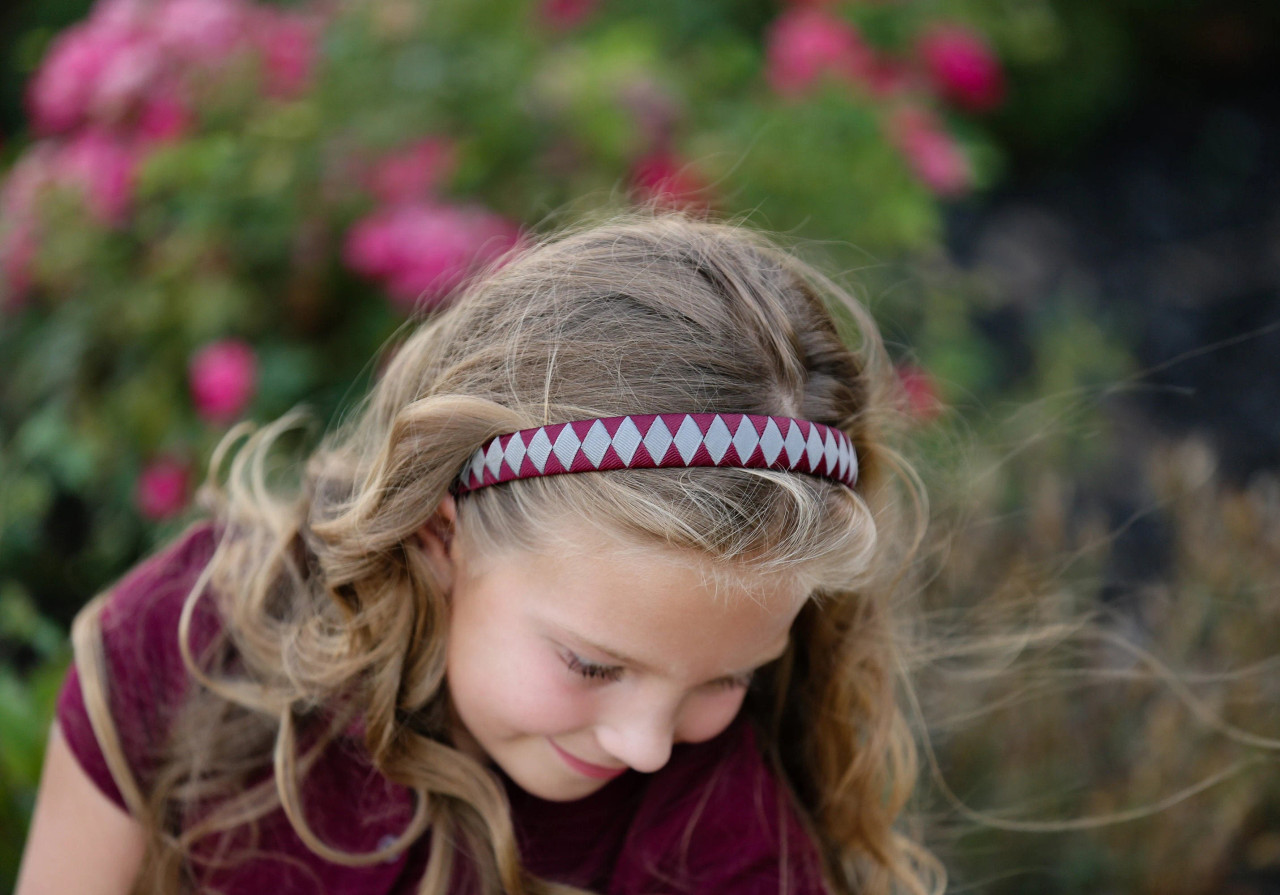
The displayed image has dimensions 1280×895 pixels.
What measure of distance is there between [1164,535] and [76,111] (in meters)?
3.27

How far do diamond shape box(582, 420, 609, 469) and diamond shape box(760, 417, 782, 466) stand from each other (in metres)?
0.17

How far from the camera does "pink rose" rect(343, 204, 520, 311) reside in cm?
250

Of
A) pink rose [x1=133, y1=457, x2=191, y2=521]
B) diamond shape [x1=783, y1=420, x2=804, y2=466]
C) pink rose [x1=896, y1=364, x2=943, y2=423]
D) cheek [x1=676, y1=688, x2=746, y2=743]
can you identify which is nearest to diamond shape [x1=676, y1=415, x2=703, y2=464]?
diamond shape [x1=783, y1=420, x2=804, y2=466]

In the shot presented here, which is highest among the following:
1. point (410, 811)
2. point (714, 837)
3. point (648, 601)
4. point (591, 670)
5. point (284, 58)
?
point (284, 58)

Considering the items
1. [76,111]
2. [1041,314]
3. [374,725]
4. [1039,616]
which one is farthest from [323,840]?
[1041,314]

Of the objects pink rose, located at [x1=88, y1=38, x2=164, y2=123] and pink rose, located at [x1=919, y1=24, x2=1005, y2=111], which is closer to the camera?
pink rose, located at [x1=88, y1=38, x2=164, y2=123]

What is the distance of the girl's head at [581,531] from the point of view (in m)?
1.30

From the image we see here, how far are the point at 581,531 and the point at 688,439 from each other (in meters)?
0.16

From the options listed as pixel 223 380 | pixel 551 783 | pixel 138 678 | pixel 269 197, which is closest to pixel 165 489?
pixel 223 380

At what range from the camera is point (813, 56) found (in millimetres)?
3156

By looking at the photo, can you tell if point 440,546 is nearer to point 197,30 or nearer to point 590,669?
point 590,669

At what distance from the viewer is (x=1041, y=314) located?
14.4 feet

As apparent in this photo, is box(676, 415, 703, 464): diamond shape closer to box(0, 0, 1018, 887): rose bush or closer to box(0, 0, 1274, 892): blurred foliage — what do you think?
box(0, 0, 1274, 892): blurred foliage

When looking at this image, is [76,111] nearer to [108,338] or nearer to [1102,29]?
[108,338]
